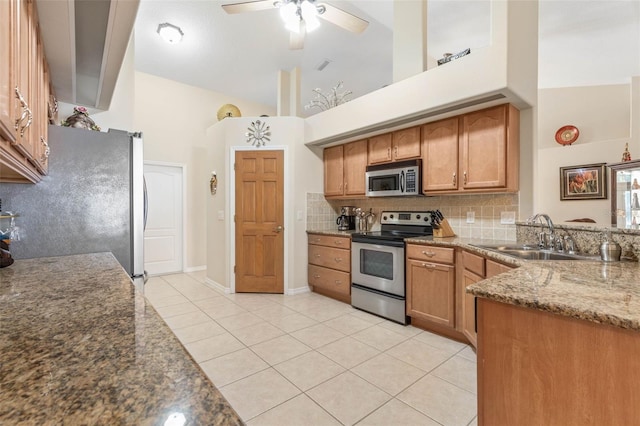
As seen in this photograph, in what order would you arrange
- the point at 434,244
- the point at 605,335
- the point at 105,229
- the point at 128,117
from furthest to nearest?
the point at 128,117 < the point at 434,244 < the point at 105,229 < the point at 605,335

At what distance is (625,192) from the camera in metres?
4.38

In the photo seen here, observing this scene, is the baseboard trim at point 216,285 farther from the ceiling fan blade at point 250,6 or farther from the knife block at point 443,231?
the ceiling fan blade at point 250,6

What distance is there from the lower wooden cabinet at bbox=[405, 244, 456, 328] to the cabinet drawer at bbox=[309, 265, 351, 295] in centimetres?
88

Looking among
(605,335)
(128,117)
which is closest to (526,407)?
(605,335)

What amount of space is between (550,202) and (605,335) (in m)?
5.52

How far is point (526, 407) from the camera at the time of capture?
1.05m

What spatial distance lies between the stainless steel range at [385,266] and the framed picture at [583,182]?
138 inches

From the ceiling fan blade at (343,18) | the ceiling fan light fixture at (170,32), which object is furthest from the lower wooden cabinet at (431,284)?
the ceiling fan light fixture at (170,32)

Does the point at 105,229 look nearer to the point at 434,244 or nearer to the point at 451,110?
the point at 434,244

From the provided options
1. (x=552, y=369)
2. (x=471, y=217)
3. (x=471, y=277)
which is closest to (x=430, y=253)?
(x=471, y=277)

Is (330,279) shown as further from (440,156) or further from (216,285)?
(440,156)

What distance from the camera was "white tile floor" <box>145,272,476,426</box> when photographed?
170cm

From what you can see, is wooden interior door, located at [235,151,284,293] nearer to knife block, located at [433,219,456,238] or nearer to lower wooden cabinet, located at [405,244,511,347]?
lower wooden cabinet, located at [405,244,511,347]

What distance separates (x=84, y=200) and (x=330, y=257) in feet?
8.50
